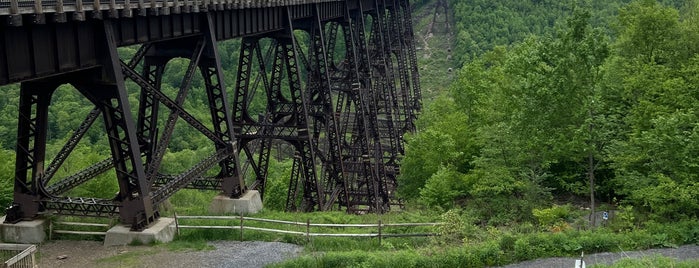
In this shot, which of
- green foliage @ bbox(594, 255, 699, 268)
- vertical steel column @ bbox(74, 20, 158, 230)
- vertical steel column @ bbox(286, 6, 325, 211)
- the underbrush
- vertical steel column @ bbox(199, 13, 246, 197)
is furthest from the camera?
vertical steel column @ bbox(286, 6, 325, 211)

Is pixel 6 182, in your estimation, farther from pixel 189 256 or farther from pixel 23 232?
pixel 189 256

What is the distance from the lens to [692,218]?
1388 centimetres

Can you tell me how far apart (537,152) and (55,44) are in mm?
12551

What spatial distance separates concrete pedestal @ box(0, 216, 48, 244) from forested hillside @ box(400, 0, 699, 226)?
10.9 metres

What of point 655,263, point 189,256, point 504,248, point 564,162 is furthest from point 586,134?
point 189,256

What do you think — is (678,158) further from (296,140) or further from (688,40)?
(296,140)

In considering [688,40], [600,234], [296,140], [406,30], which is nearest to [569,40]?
[600,234]

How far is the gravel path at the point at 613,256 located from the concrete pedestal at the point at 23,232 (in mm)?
10273

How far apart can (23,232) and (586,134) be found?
13479 millimetres

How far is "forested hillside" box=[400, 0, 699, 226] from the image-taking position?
14484 mm

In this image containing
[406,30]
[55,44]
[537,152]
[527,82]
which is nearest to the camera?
[55,44]

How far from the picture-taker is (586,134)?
50.0 ft

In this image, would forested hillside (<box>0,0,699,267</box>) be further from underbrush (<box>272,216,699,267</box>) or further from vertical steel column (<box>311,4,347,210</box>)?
vertical steel column (<box>311,4,347,210</box>)

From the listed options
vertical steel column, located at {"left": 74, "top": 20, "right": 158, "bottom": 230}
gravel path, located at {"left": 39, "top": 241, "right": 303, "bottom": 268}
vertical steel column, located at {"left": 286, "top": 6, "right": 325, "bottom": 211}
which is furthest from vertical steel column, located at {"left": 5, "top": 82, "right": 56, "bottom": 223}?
vertical steel column, located at {"left": 286, "top": 6, "right": 325, "bottom": 211}
